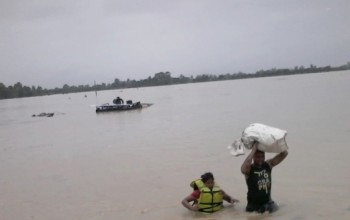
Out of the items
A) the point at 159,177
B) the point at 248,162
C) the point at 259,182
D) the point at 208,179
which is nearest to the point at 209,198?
the point at 208,179

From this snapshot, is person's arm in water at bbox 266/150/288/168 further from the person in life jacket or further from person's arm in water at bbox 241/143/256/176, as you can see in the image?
the person in life jacket

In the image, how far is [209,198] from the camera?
23.6 ft

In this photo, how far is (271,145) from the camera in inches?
234

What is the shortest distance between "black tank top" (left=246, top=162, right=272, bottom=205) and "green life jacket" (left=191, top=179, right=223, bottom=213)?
0.58 meters

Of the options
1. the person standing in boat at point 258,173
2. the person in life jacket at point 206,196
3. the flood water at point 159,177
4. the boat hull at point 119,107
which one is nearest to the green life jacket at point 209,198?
the person in life jacket at point 206,196

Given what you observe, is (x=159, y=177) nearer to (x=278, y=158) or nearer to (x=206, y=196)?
(x=206, y=196)

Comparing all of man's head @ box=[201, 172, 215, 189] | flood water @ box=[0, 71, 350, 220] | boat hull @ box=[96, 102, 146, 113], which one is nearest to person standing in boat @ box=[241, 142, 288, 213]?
flood water @ box=[0, 71, 350, 220]

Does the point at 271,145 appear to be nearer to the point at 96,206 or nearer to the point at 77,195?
the point at 96,206

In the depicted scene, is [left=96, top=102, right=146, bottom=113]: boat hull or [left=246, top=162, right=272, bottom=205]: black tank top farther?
[left=96, top=102, right=146, bottom=113]: boat hull

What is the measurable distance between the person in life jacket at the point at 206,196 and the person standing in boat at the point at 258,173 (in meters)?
0.55

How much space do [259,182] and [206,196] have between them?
110 centimetres

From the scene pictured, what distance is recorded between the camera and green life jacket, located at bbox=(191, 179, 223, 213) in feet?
23.2

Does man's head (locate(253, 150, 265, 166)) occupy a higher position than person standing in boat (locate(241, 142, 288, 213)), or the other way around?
man's head (locate(253, 150, 265, 166))

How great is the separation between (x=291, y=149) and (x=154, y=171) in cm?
480
